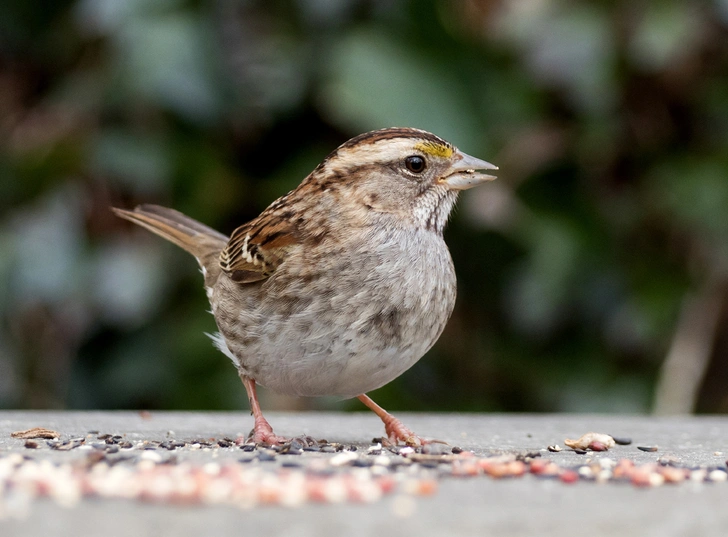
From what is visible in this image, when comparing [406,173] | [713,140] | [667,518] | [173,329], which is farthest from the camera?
[713,140]

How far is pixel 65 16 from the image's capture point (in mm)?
3660

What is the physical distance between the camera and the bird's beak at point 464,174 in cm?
274

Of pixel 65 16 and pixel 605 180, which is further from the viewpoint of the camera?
pixel 605 180

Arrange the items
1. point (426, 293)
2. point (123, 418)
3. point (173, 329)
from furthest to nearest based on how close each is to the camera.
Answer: point (173, 329) → point (123, 418) → point (426, 293)

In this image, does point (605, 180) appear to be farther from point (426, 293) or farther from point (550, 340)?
point (426, 293)

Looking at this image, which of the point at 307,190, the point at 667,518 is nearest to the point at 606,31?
the point at 307,190

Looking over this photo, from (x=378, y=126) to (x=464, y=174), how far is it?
0.73m

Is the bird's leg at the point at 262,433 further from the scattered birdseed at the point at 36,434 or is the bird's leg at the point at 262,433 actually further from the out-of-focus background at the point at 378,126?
the out-of-focus background at the point at 378,126

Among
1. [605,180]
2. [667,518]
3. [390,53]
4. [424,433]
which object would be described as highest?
[390,53]

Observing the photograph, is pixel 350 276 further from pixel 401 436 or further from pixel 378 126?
pixel 378 126

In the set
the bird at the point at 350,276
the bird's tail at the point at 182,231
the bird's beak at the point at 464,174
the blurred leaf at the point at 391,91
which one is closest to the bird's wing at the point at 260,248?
the bird at the point at 350,276

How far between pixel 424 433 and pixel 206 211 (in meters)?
1.19

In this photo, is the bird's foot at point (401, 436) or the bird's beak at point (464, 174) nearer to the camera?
the bird's foot at point (401, 436)

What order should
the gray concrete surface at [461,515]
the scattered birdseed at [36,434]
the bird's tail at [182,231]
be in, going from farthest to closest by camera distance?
1. the bird's tail at [182,231]
2. the scattered birdseed at [36,434]
3. the gray concrete surface at [461,515]
